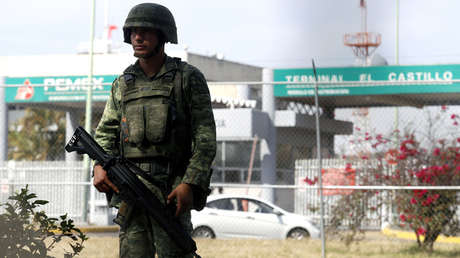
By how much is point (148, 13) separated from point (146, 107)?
0.44 metres

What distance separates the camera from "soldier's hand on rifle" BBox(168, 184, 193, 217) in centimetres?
382

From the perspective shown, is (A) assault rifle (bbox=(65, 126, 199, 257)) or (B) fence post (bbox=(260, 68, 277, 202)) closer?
(A) assault rifle (bbox=(65, 126, 199, 257))

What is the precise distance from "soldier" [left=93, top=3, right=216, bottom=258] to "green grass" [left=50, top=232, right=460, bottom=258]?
6.07 meters

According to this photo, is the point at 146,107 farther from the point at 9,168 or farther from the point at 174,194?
the point at 9,168

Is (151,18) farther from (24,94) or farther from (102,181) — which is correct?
(24,94)

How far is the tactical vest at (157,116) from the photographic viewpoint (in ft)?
13.1

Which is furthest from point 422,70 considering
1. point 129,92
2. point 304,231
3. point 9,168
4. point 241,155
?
point 129,92

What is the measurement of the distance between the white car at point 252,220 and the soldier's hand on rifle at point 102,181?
11748 millimetres

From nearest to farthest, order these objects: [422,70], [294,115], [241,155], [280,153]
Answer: [280,153] → [241,155] → [294,115] → [422,70]

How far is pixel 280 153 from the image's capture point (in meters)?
15.3

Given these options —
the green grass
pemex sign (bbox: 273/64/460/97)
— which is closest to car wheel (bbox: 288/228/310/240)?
the green grass

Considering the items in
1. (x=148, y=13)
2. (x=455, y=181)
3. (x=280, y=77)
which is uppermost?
(x=280, y=77)

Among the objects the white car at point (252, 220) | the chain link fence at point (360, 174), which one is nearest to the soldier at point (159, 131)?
the chain link fence at point (360, 174)

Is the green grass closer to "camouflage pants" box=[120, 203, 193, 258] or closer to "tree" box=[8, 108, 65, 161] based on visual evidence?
"camouflage pants" box=[120, 203, 193, 258]
